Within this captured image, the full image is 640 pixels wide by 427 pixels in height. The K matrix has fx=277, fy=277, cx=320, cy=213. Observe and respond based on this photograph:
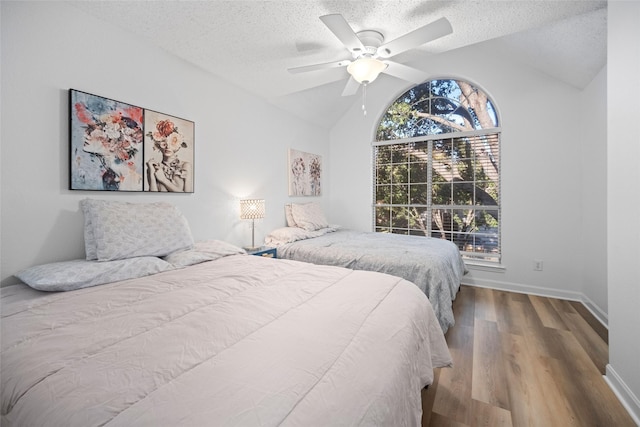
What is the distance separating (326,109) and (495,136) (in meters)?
2.42

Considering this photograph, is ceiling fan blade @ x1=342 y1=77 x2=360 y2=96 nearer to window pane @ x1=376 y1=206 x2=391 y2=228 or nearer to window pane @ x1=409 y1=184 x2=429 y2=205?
window pane @ x1=409 y1=184 x2=429 y2=205

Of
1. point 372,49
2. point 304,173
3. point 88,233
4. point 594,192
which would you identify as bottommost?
point 88,233

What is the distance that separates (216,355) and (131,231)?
4.64ft

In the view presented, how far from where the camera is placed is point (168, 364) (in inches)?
31.1

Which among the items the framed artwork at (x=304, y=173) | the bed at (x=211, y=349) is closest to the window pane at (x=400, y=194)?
the framed artwork at (x=304, y=173)

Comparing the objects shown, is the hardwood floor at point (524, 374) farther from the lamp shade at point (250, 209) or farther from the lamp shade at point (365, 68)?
the lamp shade at point (365, 68)

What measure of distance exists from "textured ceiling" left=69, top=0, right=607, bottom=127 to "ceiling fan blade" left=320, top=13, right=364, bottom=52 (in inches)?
9.7

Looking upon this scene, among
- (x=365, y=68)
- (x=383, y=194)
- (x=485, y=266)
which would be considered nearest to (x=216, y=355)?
(x=365, y=68)

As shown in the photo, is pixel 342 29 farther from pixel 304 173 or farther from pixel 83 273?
pixel 304 173

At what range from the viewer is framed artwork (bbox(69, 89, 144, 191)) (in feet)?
6.19

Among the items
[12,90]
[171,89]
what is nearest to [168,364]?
[12,90]

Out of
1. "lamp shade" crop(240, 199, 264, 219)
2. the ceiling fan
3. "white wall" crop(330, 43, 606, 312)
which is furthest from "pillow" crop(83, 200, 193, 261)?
"white wall" crop(330, 43, 606, 312)

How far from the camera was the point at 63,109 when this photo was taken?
6.06 feet

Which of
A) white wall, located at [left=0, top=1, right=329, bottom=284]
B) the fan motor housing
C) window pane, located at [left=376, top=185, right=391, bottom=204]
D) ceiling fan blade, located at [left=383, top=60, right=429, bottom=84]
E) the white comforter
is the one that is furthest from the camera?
window pane, located at [left=376, top=185, right=391, bottom=204]
